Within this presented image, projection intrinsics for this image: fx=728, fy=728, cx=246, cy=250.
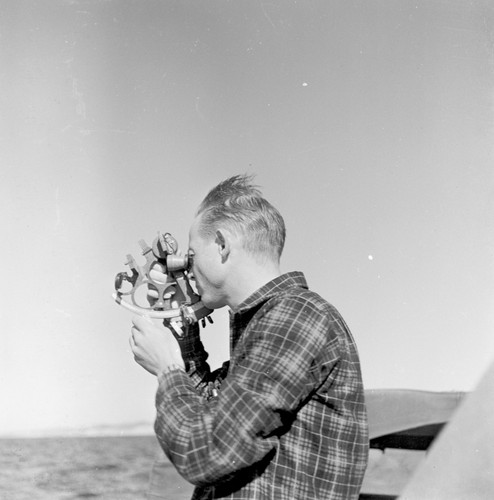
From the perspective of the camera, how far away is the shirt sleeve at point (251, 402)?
5.08ft

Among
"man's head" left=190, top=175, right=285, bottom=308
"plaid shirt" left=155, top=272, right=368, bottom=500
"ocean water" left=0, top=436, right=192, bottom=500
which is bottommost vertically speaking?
"ocean water" left=0, top=436, right=192, bottom=500

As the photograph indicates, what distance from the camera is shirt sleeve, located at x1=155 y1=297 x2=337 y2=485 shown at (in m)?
1.55

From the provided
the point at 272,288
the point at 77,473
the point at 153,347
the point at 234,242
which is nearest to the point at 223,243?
the point at 234,242

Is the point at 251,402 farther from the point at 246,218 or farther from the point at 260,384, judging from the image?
the point at 246,218

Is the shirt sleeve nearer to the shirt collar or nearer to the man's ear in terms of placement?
the shirt collar

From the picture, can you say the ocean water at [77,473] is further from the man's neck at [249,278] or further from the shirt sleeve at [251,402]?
the shirt sleeve at [251,402]

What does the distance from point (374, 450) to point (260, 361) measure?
9.43ft

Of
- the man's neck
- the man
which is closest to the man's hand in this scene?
the man

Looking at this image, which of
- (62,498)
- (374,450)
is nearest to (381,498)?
(374,450)

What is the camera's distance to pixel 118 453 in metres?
27.2

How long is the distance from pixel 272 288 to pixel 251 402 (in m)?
0.35

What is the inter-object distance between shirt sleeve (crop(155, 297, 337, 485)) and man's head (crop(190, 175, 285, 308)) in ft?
0.63

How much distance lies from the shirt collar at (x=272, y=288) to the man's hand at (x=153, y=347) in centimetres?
19

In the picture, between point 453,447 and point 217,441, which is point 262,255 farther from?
point 453,447
